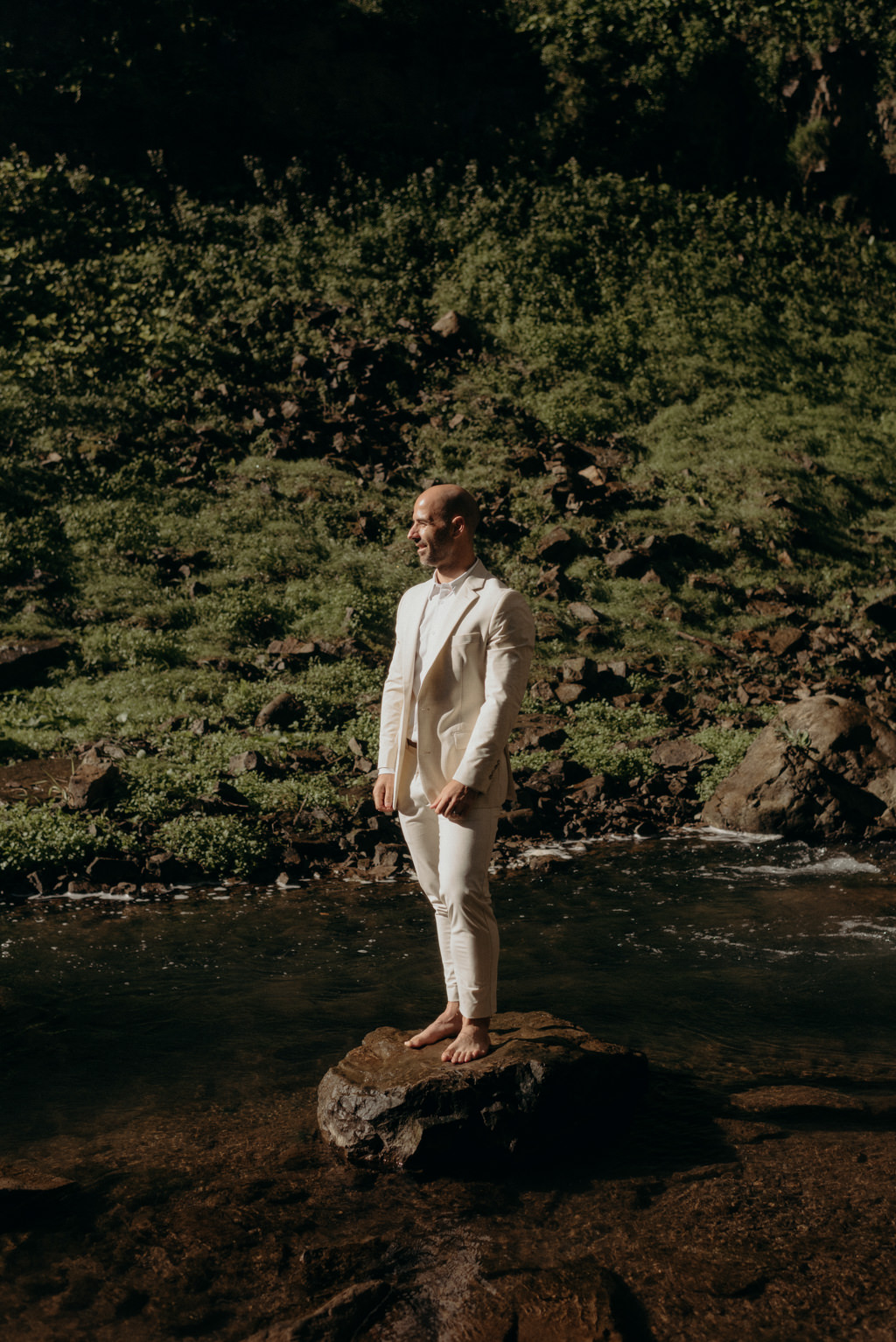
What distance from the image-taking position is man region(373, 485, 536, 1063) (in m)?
3.88

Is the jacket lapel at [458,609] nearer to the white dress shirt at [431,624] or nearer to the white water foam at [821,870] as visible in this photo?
the white dress shirt at [431,624]

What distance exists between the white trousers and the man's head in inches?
34.4

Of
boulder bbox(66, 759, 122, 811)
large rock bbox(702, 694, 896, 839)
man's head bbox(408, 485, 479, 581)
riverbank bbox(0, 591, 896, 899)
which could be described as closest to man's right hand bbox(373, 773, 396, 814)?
man's head bbox(408, 485, 479, 581)

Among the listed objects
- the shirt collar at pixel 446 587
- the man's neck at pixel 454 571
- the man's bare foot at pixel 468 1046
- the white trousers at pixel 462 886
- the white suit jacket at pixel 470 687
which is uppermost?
the man's neck at pixel 454 571

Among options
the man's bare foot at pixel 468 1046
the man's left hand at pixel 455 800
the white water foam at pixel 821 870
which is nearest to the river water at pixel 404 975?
the white water foam at pixel 821 870

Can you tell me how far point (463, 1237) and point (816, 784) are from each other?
632 centimetres

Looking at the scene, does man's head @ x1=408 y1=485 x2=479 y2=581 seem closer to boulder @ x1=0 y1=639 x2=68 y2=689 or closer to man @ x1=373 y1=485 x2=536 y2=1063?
man @ x1=373 y1=485 x2=536 y2=1063

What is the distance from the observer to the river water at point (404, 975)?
483 cm

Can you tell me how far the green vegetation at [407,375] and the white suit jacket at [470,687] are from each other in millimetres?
4385

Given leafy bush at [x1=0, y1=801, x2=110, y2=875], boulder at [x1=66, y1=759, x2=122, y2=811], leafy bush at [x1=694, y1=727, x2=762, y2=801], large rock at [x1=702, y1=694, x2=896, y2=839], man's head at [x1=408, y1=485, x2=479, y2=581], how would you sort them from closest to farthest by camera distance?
man's head at [x1=408, y1=485, x2=479, y2=581] < leafy bush at [x1=0, y1=801, x2=110, y2=875] < boulder at [x1=66, y1=759, x2=122, y2=811] < large rock at [x1=702, y1=694, x2=896, y2=839] < leafy bush at [x1=694, y1=727, x2=762, y2=801]

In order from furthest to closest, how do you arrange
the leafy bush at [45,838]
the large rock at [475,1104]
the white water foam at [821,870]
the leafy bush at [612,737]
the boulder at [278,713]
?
the boulder at [278,713]
the leafy bush at [612,737]
the white water foam at [821,870]
the leafy bush at [45,838]
the large rock at [475,1104]

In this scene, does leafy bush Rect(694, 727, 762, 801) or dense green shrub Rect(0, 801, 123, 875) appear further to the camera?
leafy bush Rect(694, 727, 762, 801)

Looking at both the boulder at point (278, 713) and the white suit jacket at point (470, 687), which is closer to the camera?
the white suit jacket at point (470, 687)

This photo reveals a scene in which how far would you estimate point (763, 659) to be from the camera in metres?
12.5
